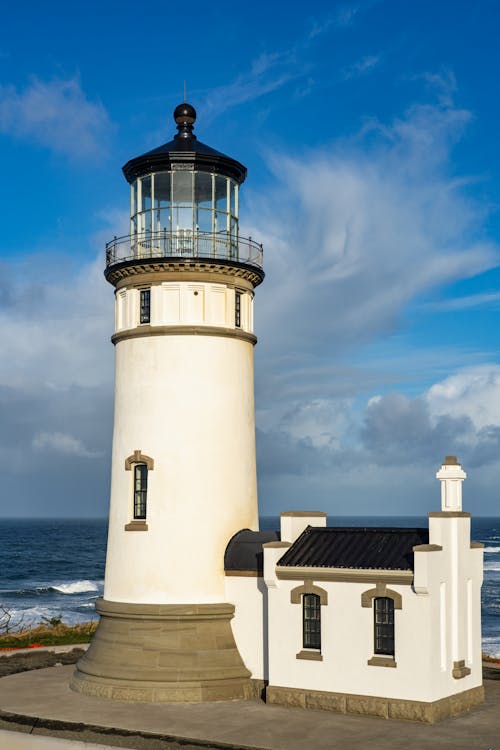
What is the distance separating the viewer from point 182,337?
24.0 meters

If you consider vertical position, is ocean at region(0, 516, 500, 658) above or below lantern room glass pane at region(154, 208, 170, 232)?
below

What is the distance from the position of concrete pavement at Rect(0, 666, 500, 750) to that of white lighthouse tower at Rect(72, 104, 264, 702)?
3.36 feet

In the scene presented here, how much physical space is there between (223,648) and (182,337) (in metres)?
7.39

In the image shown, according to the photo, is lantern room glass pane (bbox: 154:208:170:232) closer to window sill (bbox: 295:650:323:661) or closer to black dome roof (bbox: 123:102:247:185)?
black dome roof (bbox: 123:102:247:185)

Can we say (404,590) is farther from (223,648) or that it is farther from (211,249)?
(211,249)

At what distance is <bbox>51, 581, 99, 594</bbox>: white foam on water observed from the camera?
69894 mm

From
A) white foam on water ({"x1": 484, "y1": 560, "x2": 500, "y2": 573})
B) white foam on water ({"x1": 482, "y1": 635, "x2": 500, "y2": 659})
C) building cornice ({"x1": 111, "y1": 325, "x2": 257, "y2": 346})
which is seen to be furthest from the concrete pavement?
white foam on water ({"x1": 484, "y1": 560, "x2": 500, "y2": 573})

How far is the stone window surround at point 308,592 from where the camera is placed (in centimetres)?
2177

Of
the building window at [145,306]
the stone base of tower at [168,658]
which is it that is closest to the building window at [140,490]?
the stone base of tower at [168,658]

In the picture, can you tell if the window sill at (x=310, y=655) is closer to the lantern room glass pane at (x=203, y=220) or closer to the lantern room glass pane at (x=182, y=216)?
the lantern room glass pane at (x=203, y=220)

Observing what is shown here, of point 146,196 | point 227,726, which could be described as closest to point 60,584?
point 146,196

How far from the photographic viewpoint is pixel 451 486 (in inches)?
874

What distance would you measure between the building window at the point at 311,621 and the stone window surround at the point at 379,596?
1.25 meters

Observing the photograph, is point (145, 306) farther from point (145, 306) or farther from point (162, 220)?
point (162, 220)
